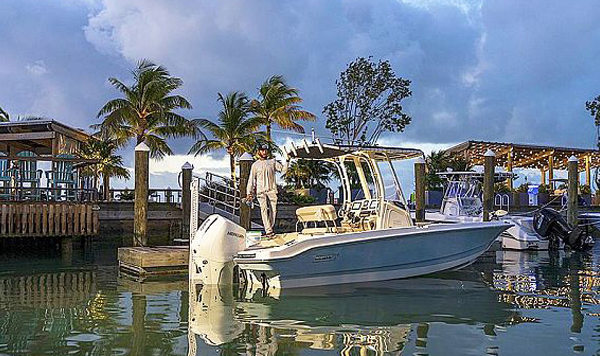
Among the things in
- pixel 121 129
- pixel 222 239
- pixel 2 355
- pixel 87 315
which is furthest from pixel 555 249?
pixel 121 129

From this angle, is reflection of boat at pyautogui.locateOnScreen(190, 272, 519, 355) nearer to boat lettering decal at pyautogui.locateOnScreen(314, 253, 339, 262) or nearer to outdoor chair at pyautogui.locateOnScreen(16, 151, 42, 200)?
boat lettering decal at pyautogui.locateOnScreen(314, 253, 339, 262)

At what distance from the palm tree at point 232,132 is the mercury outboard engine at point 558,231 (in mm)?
15995

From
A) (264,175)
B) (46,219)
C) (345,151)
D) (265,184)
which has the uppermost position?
(345,151)

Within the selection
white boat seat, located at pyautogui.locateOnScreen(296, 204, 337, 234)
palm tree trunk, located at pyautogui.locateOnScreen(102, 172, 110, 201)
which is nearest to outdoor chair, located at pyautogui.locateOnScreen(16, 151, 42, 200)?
white boat seat, located at pyautogui.locateOnScreen(296, 204, 337, 234)

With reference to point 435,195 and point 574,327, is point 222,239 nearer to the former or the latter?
point 574,327

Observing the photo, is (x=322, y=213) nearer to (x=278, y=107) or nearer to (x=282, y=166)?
(x=282, y=166)

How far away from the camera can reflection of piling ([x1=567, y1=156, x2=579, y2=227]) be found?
2050 cm

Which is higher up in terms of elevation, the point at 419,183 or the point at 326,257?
the point at 419,183

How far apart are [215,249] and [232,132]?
21997mm

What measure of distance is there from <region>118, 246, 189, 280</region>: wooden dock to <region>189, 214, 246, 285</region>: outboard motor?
6.26 ft

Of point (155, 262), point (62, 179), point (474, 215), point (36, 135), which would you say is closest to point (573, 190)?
point (474, 215)

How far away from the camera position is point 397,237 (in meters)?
11.2

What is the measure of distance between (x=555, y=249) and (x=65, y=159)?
14.1 m

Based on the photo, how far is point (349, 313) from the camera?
364 inches
